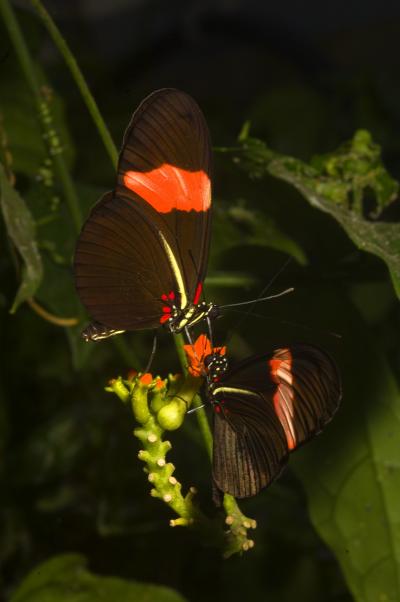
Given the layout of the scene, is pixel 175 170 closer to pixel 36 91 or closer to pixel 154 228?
pixel 154 228

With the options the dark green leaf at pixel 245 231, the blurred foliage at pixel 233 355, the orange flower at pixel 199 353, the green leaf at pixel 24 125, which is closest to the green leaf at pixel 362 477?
the blurred foliage at pixel 233 355

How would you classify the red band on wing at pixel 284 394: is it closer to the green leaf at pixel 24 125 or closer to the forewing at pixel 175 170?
the forewing at pixel 175 170

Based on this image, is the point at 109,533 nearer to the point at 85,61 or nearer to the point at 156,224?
the point at 156,224

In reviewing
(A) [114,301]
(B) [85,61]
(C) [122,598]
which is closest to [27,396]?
(C) [122,598]

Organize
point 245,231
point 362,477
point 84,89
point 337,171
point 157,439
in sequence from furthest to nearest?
point 245,231
point 337,171
point 362,477
point 84,89
point 157,439

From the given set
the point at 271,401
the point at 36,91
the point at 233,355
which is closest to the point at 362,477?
the point at 233,355

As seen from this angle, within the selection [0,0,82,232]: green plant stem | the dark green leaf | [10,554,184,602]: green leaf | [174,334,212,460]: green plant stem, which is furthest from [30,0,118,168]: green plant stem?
[10,554,184,602]: green leaf

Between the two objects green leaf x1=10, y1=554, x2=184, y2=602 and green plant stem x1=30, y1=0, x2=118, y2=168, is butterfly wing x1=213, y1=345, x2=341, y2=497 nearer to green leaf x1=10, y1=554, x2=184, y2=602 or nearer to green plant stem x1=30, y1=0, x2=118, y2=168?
green plant stem x1=30, y1=0, x2=118, y2=168
